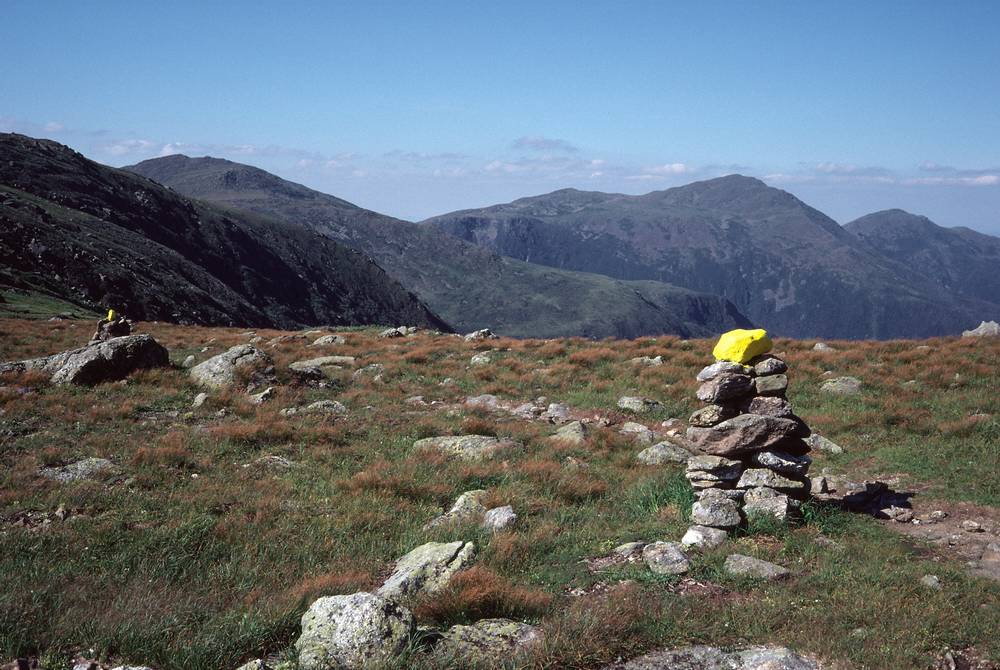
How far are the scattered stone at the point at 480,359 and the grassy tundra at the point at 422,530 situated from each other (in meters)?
5.28

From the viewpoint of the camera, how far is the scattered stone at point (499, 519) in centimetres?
862

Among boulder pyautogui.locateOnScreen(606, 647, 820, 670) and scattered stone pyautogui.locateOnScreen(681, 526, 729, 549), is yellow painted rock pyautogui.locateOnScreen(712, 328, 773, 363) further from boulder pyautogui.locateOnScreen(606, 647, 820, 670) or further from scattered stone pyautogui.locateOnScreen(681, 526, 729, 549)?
boulder pyautogui.locateOnScreen(606, 647, 820, 670)

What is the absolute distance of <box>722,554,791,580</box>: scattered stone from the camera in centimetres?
712

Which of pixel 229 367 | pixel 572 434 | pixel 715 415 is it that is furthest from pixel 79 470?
pixel 715 415

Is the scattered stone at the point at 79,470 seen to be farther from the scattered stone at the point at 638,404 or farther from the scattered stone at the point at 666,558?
the scattered stone at the point at 638,404

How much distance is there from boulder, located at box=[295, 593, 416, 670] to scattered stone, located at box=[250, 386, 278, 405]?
1215 centimetres

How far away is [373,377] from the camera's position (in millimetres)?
20781

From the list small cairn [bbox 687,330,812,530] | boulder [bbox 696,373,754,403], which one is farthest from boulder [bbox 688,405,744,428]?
boulder [bbox 696,373,754,403]

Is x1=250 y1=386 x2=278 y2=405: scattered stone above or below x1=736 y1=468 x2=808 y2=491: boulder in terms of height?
above

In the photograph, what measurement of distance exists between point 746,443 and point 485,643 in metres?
6.28

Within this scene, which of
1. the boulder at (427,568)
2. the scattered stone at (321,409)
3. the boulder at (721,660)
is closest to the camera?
the boulder at (721,660)

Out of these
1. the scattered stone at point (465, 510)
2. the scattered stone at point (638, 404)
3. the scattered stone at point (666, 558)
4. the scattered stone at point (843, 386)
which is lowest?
the scattered stone at point (638, 404)

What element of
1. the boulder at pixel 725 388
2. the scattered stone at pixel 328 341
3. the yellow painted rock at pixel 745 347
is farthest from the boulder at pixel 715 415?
the scattered stone at pixel 328 341

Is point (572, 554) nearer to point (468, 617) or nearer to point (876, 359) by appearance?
point (468, 617)
